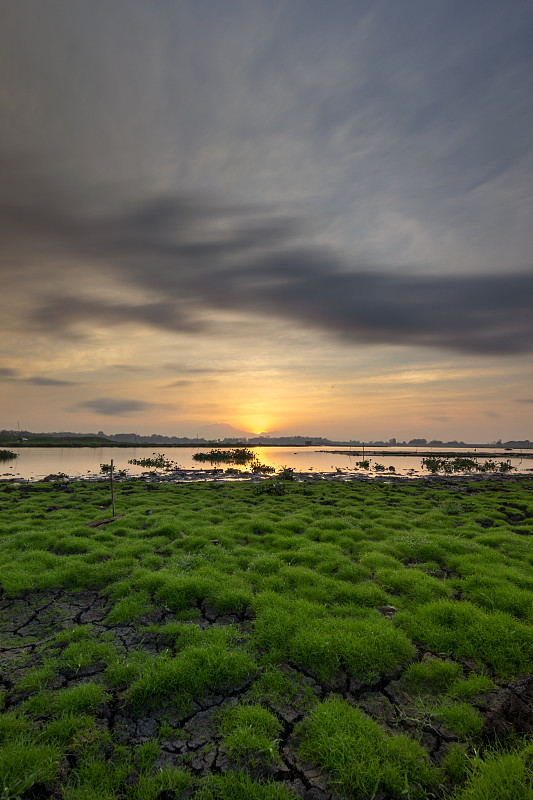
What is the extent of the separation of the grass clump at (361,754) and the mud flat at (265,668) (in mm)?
23

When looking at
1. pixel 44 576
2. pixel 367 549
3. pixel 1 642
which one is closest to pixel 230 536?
pixel 367 549

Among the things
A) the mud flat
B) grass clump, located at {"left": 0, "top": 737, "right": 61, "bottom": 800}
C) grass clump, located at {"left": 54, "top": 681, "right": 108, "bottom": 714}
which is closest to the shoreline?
the mud flat

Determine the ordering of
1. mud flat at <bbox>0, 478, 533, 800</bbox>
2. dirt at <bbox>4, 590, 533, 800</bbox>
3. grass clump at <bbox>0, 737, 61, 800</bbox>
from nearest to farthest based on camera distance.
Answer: grass clump at <bbox>0, 737, 61, 800</bbox> → mud flat at <bbox>0, 478, 533, 800</bbox> → dirt at <bbox>4, 590, 533, 800</bbox>

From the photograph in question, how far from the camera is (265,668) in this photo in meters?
6.67

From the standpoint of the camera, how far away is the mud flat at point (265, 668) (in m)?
4.67

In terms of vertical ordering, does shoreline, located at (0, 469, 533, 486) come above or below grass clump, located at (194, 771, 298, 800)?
below

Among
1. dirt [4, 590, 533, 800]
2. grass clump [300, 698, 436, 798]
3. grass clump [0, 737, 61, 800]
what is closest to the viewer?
grass clump [0, 737, 61, 800]

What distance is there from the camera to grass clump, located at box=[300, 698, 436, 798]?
4.53 m

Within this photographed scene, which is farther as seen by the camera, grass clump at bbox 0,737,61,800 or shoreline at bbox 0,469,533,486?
shoreline at bbox 0,469,533,486

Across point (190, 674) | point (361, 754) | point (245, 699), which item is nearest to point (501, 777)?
point (361, 754)

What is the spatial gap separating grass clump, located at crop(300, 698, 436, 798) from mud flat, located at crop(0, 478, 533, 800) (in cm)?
2

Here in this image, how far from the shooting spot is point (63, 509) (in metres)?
20.2

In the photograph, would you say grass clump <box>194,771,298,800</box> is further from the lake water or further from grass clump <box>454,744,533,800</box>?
the lake water

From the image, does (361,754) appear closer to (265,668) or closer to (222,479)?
(265,668)
